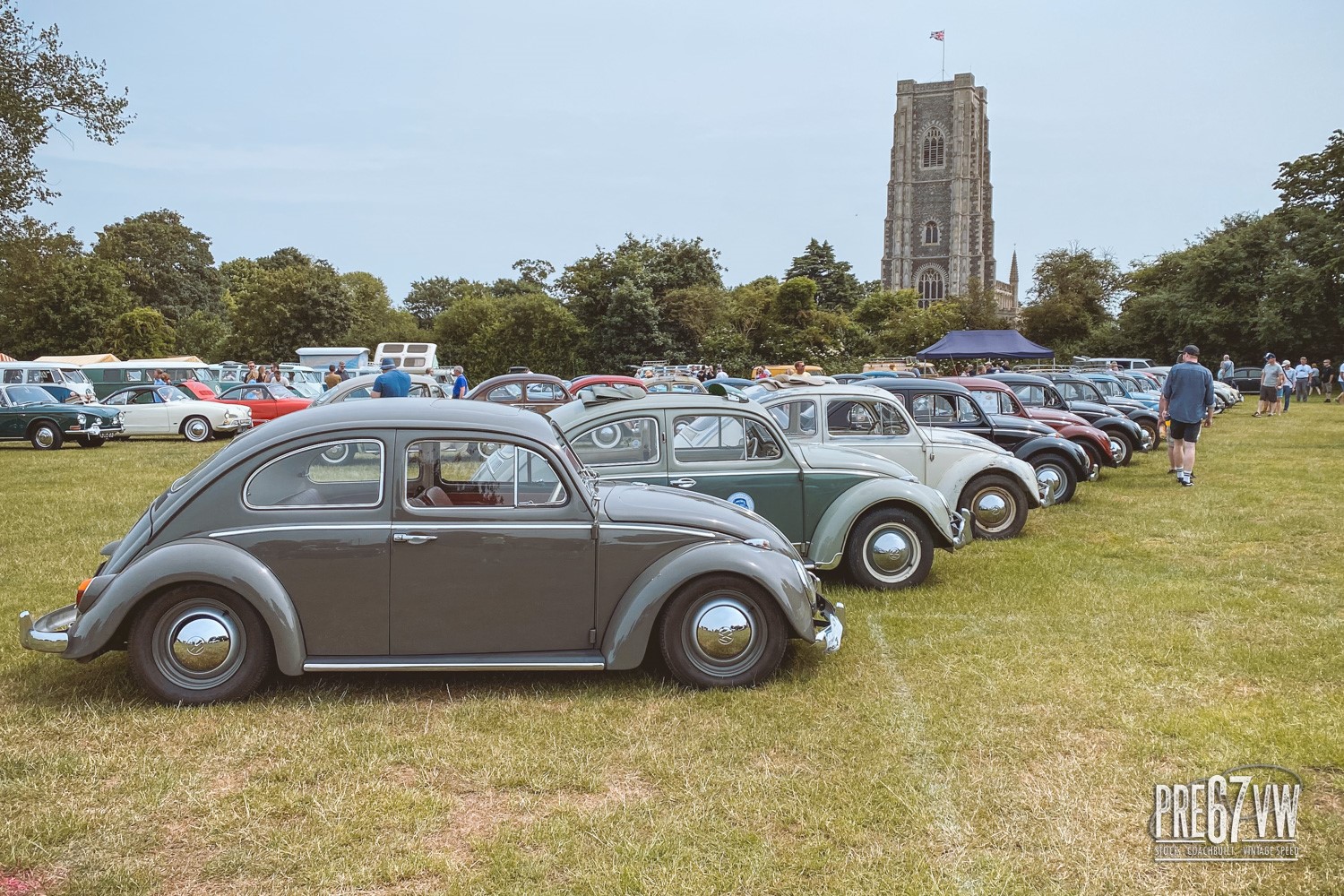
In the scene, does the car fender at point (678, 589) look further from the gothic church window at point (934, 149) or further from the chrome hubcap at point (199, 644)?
the gothic church window at point (934, 149)

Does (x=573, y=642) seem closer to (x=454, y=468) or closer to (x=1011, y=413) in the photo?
(x=454, y=468)

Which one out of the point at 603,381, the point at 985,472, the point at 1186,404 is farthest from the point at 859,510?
the point at 603,381

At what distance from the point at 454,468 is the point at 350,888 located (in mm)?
2461

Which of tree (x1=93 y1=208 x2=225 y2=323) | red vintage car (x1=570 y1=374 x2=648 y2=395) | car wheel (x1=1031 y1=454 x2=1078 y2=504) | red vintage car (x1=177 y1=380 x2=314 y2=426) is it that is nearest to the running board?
car wheel (x1=1031 y1=454 x2=1078 y2=504)

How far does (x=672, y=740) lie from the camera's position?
4.90 meters

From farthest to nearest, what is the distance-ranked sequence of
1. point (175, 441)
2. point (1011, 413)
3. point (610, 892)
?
point (175, 441) < point (1011, 413) < point (610, 892)

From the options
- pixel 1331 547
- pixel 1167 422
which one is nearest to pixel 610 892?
pixel 1331 547

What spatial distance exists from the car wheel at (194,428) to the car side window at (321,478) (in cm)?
2077

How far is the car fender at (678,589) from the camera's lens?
5.42 metres

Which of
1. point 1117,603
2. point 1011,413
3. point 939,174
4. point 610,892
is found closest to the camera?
point 610,892

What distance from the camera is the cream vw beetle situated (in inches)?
387

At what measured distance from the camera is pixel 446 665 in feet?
17.4

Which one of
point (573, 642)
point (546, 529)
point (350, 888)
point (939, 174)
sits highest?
point (939, 174)

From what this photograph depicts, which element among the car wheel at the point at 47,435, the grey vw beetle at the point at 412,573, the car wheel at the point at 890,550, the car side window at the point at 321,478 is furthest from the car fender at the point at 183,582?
the car wheel at the point at 47,435
